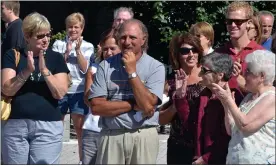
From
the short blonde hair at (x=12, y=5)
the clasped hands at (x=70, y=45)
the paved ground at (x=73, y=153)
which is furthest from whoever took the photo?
the paved ground at (x=73, y=153)

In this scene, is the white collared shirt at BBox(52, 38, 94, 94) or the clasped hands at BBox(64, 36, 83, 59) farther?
the white collared shirt at BBox(52, 38, 94, 94)

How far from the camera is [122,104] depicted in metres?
4.91

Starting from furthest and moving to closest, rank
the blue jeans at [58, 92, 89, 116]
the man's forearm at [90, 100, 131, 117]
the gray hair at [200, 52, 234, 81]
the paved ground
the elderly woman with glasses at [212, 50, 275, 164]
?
the paved ground, the blue jeans at [58, 92, 89, 116], the man's forearm at [90, 100, 131, 117], the gray hair at [200, 52, 234, 81], the elderly woman with glasses at [212, 50, 275, 164]

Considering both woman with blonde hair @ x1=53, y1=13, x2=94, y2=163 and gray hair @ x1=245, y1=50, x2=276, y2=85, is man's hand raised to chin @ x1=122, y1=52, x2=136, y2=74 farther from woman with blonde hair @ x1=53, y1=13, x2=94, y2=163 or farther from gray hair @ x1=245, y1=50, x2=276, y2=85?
woman with blonde hair @ x1=53, y1=13, x2=94, y2=163

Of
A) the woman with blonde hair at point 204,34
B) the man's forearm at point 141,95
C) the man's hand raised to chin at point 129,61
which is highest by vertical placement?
the woman with blonde hair at point 204,34

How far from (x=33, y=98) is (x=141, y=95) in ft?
3.39

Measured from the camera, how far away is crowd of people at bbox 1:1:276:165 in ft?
14.6

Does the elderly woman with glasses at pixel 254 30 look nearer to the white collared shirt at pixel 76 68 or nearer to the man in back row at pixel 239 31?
the man in back row at pixel 239 31

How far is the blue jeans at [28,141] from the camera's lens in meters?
5.44

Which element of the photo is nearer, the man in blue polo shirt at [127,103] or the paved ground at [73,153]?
the man in blue polo shirt at [127,103]

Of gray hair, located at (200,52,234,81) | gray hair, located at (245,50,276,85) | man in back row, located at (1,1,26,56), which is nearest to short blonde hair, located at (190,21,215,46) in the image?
gray hair, located at (200,52,234,81)

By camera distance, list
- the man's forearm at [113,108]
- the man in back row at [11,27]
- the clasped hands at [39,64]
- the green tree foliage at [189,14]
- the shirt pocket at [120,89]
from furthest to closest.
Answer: the green tree foliage at [189,14] < the man in back row at [11,27] < the clasped hands at [39,64] < the shirt pocket at [120,89] < the man's forearm at [113,108]

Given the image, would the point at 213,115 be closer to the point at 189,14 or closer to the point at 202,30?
the point at 202,30

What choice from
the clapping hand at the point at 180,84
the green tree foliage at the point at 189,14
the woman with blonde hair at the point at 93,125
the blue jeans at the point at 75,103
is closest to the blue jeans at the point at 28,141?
the woman with blonde hair at the point at 93,125
